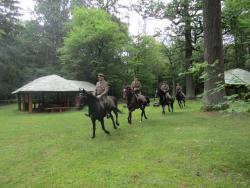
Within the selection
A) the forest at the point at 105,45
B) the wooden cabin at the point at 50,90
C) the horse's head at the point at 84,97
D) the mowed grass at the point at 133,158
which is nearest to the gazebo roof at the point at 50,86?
the wooden cabin at the point at 50,90

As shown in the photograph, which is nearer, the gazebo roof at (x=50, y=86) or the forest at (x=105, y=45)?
the gazebo roof at (x=50, y=86)

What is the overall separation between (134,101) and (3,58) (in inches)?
1010

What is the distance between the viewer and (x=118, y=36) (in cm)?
3309

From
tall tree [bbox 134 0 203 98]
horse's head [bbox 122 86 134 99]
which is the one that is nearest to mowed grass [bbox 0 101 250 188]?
horse's head [bbox 122 86 134 99]

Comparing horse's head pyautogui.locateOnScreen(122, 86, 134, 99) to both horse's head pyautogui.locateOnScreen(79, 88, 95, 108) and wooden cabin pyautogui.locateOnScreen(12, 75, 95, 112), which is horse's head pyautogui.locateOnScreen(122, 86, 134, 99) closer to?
horse's head pyautogui.locateOnScreen(79, 88, 95, 108)

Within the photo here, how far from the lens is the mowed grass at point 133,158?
532cm

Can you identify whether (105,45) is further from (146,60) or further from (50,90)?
(50,90)

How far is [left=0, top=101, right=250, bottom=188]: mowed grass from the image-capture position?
17.5 feet

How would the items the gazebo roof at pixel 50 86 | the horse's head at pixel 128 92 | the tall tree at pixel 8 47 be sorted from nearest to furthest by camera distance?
1. the horse's head at pixel 128 92
2. the gazebo roof at pixel 50 86
3. the tall tree at pixel 8 47

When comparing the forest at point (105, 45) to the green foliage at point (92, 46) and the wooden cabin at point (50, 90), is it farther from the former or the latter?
the wooden cabin at point (50, 90)

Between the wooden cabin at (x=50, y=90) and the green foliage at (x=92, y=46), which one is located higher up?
the green foliage at (x=92, y=46)

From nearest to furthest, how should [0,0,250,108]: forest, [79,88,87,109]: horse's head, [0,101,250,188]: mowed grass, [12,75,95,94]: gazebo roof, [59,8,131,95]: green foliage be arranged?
Answer: [0,101,250,188]: mowed grass → [79,88,87,109]: horse's head → [12,75,95,94]: gazebo roof → [0,0,250,108]: forest → [59,8,131,95]: green foliage

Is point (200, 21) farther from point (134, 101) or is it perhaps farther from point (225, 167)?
point (225, 167)

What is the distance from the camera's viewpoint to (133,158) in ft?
22.1
